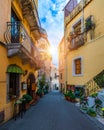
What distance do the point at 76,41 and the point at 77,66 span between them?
228 cm

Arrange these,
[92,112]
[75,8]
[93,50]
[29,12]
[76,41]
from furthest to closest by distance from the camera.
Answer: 1. [75,8]
2. [76,41]
3. [93,50]
4. [29,12]
5. [92,112]

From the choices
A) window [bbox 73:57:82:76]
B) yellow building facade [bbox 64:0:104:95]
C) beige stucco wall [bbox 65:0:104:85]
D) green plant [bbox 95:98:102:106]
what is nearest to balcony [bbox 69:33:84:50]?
yellow building facade [bbox 64:0:104:95]

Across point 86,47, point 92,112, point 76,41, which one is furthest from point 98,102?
point 76,41

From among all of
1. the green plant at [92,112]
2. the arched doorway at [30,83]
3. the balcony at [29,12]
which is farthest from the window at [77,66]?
the green plant at [92,112]

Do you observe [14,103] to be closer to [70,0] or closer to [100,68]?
[100,68]

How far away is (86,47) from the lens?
678 inches

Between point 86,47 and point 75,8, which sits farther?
point 75,8

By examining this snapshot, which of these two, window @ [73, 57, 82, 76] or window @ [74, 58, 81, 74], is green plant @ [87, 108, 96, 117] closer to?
window @ [73, 57, 82, 76]

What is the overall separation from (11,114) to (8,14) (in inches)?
174

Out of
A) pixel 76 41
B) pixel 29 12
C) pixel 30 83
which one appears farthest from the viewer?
pixel 76 41

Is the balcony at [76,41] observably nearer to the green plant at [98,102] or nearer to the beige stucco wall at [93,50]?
the beige stucco wall at [93,50]

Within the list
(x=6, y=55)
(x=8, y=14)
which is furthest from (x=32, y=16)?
(x=6, y=55)

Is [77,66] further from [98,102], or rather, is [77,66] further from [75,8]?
[98,102]

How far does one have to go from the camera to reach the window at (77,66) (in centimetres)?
1883
